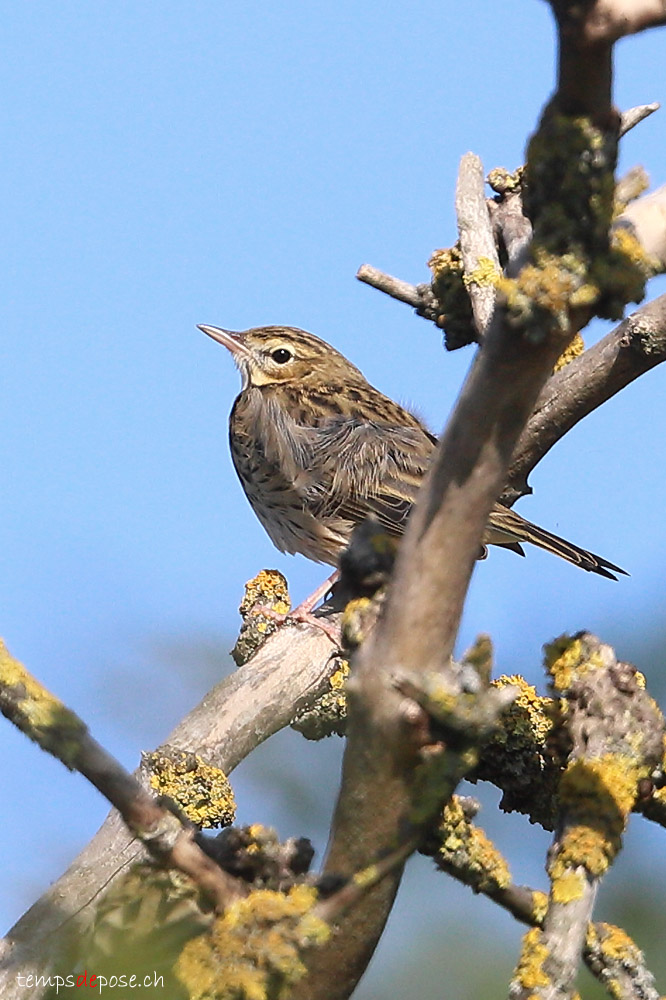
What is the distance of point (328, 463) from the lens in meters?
7.77

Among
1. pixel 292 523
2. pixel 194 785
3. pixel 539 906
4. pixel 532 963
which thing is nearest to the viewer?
pixel 532 963

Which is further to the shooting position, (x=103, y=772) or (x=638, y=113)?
(x=638, y=113)

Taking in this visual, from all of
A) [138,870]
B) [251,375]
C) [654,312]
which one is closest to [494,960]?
[138,870]

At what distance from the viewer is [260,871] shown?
2.51 m

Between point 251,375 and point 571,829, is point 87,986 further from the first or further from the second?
point 251,375

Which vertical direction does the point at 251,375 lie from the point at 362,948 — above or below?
above

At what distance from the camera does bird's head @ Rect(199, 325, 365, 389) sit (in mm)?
8961

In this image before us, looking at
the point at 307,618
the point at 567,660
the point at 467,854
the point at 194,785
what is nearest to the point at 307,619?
the point at 307,618

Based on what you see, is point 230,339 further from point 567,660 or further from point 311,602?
point 567,660

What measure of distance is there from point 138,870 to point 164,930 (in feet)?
1.74

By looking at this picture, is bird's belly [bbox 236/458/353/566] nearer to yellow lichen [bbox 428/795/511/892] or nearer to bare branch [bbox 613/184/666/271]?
yellow lichen [bbox 428/795/511/892]

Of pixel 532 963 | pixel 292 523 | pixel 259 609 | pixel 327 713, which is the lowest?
→ pixel 532 963

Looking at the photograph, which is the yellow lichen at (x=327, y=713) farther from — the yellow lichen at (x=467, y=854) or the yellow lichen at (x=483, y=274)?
the yellow lichen at (x=467, y=854)

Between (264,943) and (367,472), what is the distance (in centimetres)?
540
